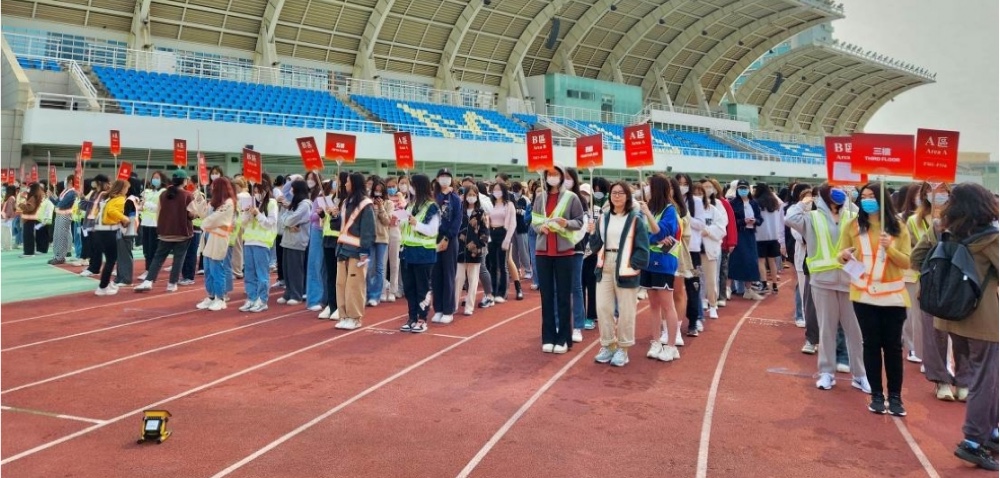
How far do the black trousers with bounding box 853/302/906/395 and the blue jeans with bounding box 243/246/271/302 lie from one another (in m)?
6.84

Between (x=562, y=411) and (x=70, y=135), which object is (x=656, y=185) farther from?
(x=70, y=135)

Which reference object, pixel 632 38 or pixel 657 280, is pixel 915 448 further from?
pixel 632 38

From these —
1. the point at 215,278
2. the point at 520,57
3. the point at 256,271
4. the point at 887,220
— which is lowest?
the point at 215,278

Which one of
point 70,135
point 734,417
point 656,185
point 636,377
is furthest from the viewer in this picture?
point 70,135

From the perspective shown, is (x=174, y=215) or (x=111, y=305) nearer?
(x=111, y=305)

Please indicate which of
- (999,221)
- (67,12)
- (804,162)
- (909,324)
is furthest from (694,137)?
(999,221)

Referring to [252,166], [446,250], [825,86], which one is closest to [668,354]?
[446,250]

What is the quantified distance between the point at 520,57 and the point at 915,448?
3423 centimetres

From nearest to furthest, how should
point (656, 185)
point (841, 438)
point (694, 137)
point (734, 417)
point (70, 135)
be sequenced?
1. point (841, 438)
2. point (734, 417)
3. point (656, 185)
4. point (70, 135)
5. point (694, 137)

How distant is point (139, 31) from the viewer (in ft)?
83.5

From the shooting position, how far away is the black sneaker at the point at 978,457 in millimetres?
3625

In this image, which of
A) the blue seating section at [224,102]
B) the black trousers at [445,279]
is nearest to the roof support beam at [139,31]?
the blue seating section at [224,102]

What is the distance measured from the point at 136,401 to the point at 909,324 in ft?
22.8

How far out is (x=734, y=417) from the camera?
176 inches
